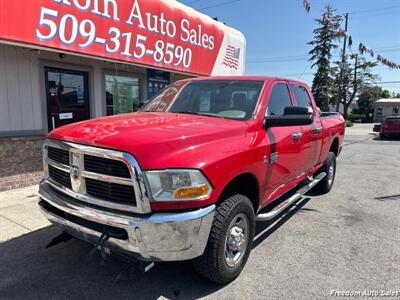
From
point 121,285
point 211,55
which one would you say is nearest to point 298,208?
point 121,285

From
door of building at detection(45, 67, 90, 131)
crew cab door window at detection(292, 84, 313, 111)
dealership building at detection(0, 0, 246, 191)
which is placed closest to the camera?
crew cab door window at detection(292, 84, 313, 111)

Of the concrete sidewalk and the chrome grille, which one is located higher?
the chrome grille

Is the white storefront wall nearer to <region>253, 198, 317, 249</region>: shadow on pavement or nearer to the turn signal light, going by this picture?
<region>253, 198, 317, 249</region>: shadow on pavement

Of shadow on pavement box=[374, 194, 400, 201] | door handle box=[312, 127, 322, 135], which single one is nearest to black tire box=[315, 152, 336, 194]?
shadow on pavement box=[374, 194, 400, 201]

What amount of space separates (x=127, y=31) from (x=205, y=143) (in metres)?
5.48

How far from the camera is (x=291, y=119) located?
129 inches

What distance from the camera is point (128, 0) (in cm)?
714

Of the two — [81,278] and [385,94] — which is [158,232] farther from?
[385,94]

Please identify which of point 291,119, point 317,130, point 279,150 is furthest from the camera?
point 317,130

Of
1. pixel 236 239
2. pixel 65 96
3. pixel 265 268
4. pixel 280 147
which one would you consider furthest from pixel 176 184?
pixel 65 96

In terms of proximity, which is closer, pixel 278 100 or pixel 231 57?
pixel 278 100

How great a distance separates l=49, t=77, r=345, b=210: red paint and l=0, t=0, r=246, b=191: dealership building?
11.4ft

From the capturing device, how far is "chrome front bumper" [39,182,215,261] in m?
2.38

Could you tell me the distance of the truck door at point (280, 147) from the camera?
3.57 meters
